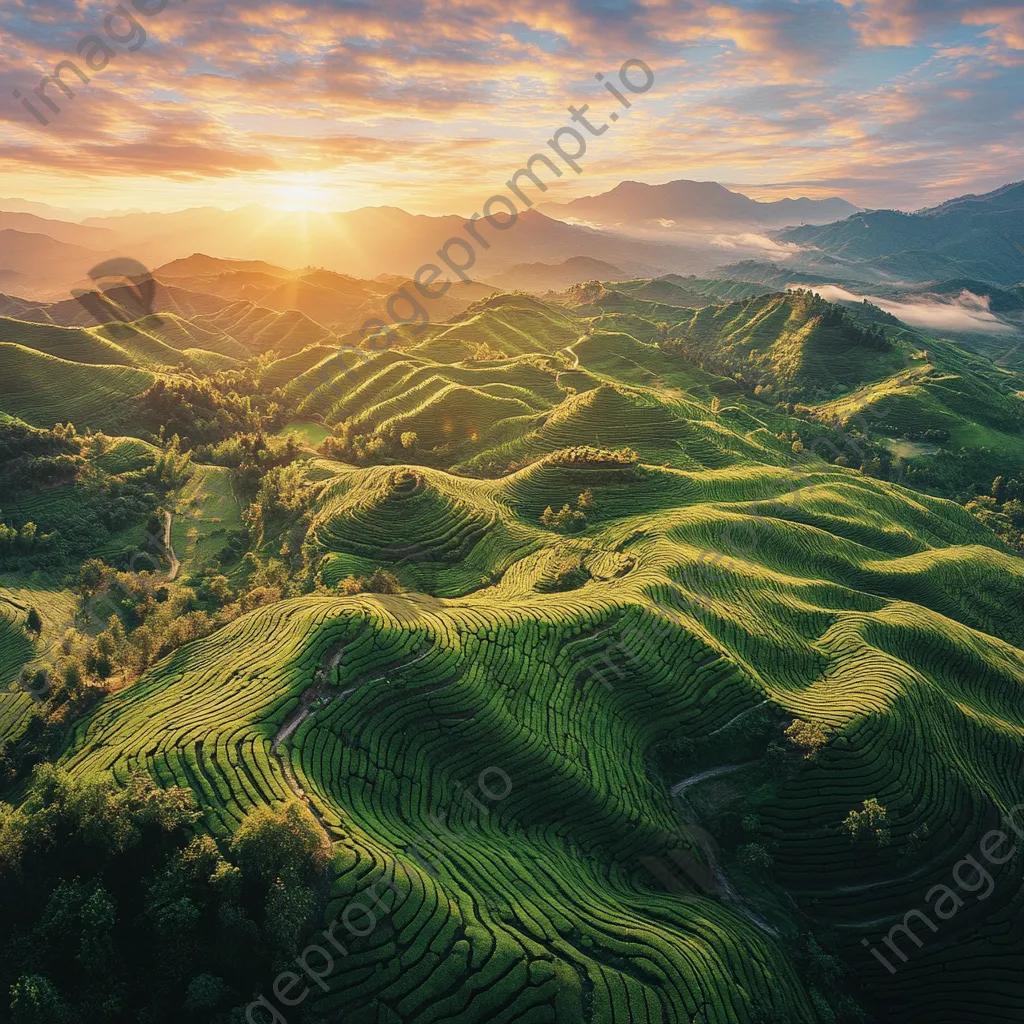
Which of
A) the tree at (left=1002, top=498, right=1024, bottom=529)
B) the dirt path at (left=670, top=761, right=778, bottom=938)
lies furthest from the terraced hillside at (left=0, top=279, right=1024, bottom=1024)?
the tree at (left=1002, top=498, right=1024, bottom=529)

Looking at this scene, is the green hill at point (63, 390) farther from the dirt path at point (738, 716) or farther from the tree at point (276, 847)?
the dirt path at point (738, 716)

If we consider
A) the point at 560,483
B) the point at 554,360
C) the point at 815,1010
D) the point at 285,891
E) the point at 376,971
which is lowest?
the point at 815,1010

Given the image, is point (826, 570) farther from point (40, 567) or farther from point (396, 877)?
point (40, 567)

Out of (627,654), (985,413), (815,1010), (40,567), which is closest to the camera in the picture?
(815,1010)

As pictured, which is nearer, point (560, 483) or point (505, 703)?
point (505, 703)

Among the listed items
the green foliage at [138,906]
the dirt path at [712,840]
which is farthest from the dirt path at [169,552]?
the dirt path at [712,840]

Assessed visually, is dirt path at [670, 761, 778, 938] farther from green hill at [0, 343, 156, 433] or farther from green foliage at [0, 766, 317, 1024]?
green hill at [0, 343, 156, 433]

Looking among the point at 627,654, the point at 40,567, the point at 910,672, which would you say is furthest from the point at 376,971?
the point at 40,567
